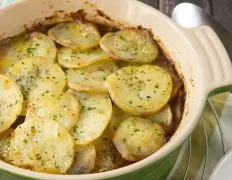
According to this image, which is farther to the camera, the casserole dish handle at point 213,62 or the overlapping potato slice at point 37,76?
the overlapping potato slice at point 37,76

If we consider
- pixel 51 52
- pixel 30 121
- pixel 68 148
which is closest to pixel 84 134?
pixel 68 148

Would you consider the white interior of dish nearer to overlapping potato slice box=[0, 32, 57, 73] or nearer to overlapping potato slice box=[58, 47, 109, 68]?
overlapping potato slice box=[0, 32, 57, 73]

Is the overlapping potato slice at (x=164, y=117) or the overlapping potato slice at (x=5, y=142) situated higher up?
the overlapping potato slice at (x=5, y=142)

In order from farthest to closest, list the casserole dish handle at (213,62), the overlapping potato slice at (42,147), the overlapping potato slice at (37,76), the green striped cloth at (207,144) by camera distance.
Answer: the green striped cloth at (207,144) → the overlapping potato slice at (37,76) → the casserole dish handle at (213,62) → the overlapping potato slice at (42,147)

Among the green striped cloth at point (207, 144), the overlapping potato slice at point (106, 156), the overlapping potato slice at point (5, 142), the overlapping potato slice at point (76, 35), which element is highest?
the overlapping potato slice at point (76, 35)

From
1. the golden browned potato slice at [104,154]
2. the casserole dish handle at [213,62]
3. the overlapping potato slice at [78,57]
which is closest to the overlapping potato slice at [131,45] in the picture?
the overlapping potato slice at [78,57]

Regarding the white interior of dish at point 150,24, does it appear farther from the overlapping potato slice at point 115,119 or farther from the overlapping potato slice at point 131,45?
the overlapping potato slice at point 115,119

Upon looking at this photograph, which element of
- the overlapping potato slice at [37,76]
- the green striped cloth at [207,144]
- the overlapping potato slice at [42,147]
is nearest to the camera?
the overlapping potato slice at [42,147]

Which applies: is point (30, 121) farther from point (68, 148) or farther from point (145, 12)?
point (145, 12)
